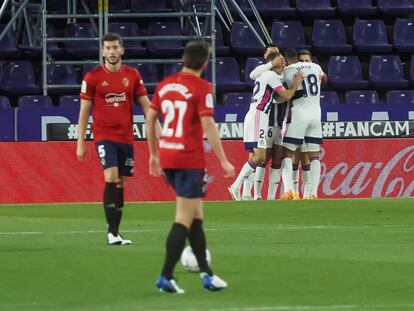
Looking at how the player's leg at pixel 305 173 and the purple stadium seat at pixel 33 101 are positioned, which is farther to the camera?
the purple stadium seat at pixel 33 101

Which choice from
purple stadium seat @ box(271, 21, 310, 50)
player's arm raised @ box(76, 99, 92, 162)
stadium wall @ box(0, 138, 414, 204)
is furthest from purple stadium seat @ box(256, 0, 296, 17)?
player's arm raised @ box(76, 99, 92, 162)

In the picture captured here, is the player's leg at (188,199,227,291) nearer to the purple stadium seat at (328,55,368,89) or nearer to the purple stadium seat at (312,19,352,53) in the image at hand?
the purple stadium seat at (328,55,368,89)

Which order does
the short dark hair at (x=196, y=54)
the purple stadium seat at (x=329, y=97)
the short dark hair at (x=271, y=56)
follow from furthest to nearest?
the purple stadium seat at (x=329, y=97), the short dark hair at (x=271, y=56), the short dark hair at (x=196, y=54)

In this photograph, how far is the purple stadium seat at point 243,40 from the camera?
94.0 feet

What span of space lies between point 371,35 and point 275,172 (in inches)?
309

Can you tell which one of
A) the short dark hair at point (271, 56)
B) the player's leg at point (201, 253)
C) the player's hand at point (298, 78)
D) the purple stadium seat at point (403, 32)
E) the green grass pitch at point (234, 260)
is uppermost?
the purple stadium seat at point (403, 32)

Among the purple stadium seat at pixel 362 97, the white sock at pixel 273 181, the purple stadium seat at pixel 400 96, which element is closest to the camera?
the white sock at pixel 273 181

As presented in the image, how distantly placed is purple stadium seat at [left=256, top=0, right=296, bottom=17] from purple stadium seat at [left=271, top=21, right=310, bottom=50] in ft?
1.72

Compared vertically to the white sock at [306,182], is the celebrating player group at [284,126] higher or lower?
higher

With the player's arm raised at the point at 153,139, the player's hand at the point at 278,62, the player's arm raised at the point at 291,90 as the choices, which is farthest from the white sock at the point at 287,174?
the player's arm raised at the point at 153,139

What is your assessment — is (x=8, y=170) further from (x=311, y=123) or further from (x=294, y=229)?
(x=294, y=229)

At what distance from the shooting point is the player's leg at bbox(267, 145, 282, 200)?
888 inches

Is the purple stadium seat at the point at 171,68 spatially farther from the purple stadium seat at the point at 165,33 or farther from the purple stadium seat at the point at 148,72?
the purple stadium seat at the point at 165,33

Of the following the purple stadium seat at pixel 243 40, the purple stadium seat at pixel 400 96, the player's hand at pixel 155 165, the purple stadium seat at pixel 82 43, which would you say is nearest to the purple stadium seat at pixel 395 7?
the purple stadium seat at pixel 400 96
